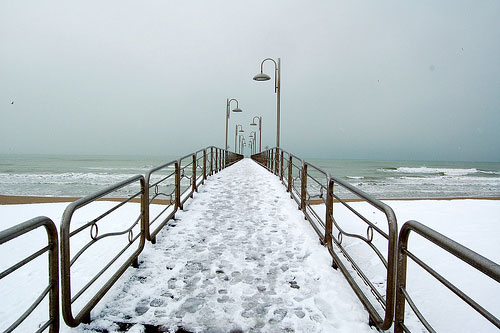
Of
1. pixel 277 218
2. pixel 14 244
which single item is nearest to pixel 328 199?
pixel 277 218

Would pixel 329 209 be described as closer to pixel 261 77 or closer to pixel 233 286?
pixel 233 286

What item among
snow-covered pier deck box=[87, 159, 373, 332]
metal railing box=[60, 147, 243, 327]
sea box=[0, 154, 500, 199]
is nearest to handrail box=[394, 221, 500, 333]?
snow-covered pier deck box=[87, 159, 373, 332]

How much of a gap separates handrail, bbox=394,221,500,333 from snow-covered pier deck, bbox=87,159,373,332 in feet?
1.87

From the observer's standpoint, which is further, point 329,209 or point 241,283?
point 329,209

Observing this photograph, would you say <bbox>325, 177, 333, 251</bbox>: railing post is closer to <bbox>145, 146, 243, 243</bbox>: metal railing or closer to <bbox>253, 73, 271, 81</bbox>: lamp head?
<bbox>145, 146, 243, 243</bbox>: metal railing

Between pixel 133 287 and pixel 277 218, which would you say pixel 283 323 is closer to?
pixel 133 287

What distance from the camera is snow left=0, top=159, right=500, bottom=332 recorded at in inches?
94.4

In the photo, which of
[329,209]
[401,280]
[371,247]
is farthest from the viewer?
[329,209]

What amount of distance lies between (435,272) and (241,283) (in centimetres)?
193

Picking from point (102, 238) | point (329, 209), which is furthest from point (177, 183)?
point (329, 209)

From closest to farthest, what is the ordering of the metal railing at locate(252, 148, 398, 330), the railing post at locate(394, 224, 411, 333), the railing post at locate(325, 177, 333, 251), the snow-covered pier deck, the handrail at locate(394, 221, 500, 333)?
the handrail at locate(394, 221, 500, 333)
the railing post at locate(394, 224, 411, 333)
the metal railing at locate(252, 148, 398, 330)
the snow-covered pier deck
the railing post at locate(325, 177, 333, 251)

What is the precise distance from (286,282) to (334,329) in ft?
2.69

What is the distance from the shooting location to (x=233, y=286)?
2.94m

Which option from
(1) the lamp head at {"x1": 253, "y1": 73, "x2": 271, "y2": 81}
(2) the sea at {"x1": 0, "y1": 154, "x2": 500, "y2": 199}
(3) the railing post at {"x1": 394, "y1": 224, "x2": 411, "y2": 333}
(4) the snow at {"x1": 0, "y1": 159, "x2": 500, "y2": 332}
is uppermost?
(1) the lamp head at {"x1": 253, "y1": 73, "x2": 271, "y2": 81}
